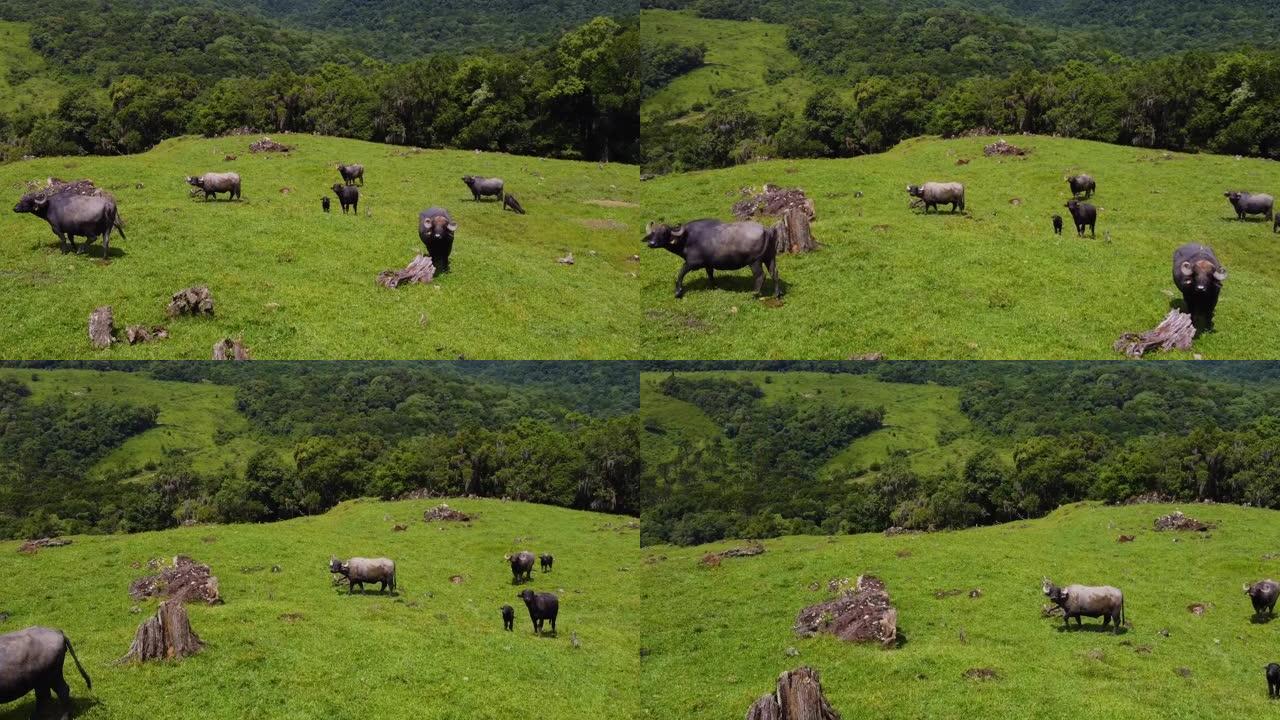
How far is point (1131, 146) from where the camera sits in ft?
264

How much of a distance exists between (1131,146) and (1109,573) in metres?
53.9

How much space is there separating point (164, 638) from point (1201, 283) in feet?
124

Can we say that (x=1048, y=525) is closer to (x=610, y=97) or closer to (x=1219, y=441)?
(x=1219, y=441)

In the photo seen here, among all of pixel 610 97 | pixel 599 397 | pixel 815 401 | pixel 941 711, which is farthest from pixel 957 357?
pixel 815 401

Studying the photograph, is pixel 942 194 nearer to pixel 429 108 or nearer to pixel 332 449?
pixel 332 449

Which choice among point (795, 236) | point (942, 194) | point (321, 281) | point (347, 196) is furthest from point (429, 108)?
point (795, 236)

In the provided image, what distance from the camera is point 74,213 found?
38.3 m

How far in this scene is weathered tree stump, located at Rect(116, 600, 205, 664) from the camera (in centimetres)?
2412

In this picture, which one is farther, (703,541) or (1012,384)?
(1012,384)

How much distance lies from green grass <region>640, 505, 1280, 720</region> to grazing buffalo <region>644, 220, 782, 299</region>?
13.6 metres

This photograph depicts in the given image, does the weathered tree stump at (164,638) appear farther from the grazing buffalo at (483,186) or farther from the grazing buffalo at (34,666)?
the grazing buffalo at (483,186)

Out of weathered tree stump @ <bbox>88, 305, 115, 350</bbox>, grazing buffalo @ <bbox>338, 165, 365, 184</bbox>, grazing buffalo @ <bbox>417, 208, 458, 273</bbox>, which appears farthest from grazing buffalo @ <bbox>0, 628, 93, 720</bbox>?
grazing buffalo @ <bbox>338, 165, 365, 184</bbox>

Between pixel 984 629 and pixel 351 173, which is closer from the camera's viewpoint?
pixel 984 629

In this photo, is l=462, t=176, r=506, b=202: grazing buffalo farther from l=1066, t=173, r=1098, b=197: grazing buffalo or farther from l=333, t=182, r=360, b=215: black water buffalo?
l=1066, t=173, r=1098, b=197: grazing buffalo
